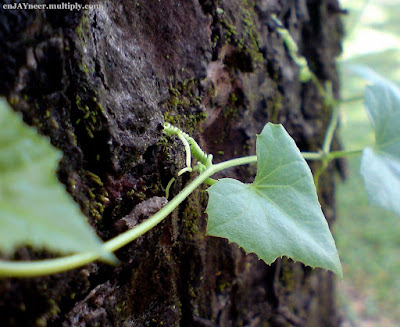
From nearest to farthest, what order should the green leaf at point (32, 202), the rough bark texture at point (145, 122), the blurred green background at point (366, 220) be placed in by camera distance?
the green leaf at point (32, 202) < the rough bark texture at point (145, 122) < the blurred green background at point (366, 220)

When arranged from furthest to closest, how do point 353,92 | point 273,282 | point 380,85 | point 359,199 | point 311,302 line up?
point 353,92
point 359,199
point 311,302
point 273,282
point 380,85

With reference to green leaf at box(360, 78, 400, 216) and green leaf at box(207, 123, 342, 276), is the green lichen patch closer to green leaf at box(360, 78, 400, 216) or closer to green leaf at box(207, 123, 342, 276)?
green leaf at box(207, 123, 342, 276)

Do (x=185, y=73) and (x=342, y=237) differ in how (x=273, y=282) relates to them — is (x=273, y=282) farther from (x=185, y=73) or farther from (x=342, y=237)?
(x=342, y=237)

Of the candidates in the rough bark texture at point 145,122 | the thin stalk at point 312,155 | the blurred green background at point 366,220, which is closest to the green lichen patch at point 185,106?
the rough bark texture at point 145,122

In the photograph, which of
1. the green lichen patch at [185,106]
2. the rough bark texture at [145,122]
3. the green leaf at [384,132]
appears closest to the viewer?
the rough bark texture at [145,122]

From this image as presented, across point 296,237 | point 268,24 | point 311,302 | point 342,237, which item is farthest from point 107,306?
point 342,237

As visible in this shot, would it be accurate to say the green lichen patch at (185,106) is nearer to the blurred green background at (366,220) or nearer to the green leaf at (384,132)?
the green leaf at (384,132)

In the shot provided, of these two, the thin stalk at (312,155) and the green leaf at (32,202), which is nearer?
the green leaf at (32,202)
